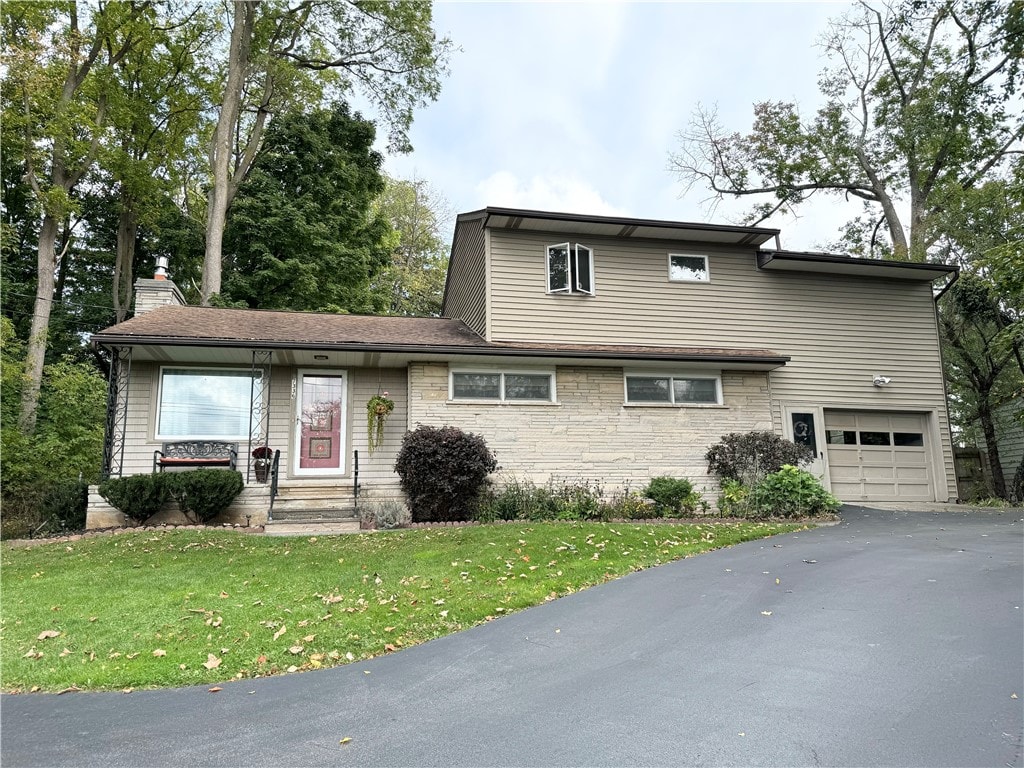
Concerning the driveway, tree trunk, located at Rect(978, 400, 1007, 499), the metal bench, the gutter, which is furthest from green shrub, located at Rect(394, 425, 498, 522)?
tree trunk, located at Rect(978, 400, 1007, 499)

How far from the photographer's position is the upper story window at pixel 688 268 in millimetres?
13562

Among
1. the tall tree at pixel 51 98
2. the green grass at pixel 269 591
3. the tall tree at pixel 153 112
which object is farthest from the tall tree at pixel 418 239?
the green grass at pixel 269 591

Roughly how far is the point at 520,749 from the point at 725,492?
916cm

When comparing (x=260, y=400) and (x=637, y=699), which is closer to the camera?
(x=637, y=699)

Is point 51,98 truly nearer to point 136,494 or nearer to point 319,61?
point 319,61

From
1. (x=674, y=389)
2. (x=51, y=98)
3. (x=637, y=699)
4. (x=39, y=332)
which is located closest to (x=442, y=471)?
(x=674, y=389)

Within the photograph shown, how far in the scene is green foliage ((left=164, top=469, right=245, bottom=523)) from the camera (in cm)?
965

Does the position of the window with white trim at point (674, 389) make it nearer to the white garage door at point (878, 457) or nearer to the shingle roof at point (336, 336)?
the shingle roof at point (336, 336)

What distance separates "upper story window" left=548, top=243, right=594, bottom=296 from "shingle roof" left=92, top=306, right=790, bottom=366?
1337 millimetres

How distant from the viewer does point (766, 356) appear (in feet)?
41.1

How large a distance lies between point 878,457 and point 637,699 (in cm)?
1265

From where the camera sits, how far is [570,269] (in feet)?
42.8

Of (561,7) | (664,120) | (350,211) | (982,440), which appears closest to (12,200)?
(350,211)

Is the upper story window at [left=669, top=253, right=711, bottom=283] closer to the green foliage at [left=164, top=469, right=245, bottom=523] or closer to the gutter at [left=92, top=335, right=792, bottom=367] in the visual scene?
the gutter at [left=92, top=335, right=792, bottom=367]
